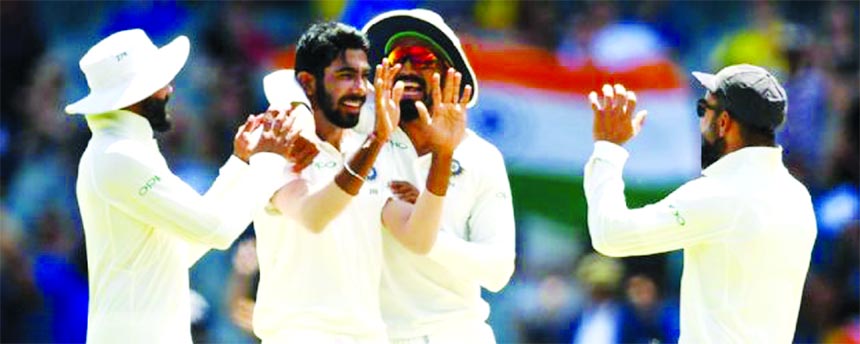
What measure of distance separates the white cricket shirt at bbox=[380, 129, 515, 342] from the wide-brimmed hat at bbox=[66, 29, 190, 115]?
3.32 feet

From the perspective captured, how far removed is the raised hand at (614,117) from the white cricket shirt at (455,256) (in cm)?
60

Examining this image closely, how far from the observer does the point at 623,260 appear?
1526 cm

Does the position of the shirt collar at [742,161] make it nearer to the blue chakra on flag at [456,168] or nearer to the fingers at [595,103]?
the fingers at [595,103]

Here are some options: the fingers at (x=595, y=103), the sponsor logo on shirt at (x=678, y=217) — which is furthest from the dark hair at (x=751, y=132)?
the fingers at (x=595, y=103)

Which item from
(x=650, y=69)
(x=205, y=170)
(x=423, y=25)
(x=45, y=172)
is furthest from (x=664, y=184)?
(x=423, y=25)

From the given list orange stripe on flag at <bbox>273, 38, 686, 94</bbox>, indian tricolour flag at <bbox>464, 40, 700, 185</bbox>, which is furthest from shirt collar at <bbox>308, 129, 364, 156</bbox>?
orange stripe on flag at <bbox>273, 38, 686, 94</bbox>

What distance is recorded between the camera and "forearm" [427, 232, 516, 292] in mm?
9984

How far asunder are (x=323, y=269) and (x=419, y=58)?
3.45 feet

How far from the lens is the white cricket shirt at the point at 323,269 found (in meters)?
9.73

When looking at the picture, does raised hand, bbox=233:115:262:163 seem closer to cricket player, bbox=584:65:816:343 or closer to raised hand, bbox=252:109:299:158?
raised hand, bbox=252:109:299:158

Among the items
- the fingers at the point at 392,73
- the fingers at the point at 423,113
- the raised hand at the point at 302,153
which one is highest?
the fingers at the point at 392,73

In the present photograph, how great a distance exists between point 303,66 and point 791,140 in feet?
23.8

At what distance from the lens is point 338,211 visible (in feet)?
31.5

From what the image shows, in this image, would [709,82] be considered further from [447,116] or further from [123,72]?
[123,72]
